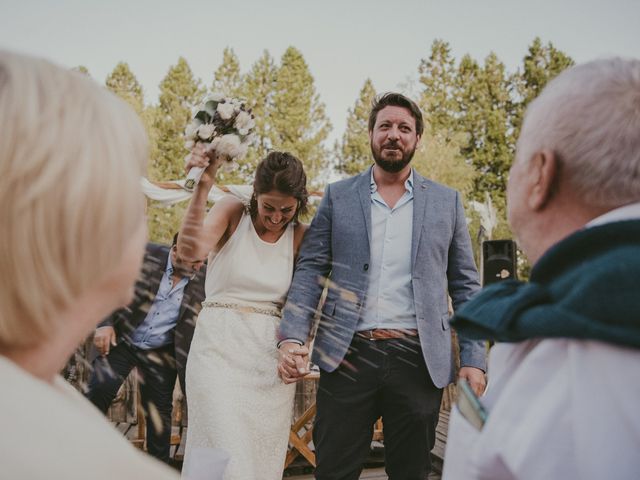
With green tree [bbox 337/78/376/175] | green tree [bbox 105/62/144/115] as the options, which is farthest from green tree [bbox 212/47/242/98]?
green tree [bbox 337/78/376/175]

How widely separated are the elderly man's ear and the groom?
155cm

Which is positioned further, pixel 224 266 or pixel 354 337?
pixel 224 266

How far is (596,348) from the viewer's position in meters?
0.84

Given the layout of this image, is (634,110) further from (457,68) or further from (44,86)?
(457,68)

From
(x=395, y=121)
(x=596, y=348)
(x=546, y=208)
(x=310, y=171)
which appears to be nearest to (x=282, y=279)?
(x=395, y=121)

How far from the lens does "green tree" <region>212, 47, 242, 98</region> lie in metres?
30.7

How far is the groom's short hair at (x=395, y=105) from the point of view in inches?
114

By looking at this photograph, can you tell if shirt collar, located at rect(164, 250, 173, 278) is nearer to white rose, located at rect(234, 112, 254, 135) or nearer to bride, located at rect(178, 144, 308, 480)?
bride, located at rect(178, 144, 308, 480)

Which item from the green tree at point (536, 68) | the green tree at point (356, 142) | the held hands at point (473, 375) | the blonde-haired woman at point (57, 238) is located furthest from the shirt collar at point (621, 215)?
the green tree at point (536, 68)

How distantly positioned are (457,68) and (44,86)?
35989mm

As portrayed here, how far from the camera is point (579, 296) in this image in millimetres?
857

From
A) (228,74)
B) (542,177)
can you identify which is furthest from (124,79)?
(542,177)

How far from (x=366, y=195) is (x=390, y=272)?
418 millimetres

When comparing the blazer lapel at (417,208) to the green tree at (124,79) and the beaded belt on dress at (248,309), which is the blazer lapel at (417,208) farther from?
the green tree at (124,79)
